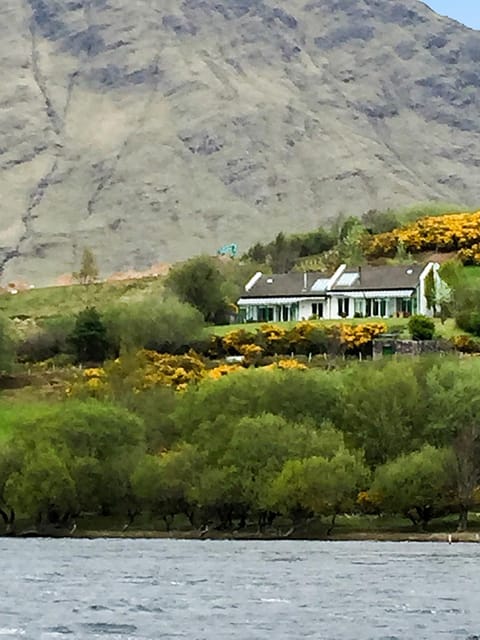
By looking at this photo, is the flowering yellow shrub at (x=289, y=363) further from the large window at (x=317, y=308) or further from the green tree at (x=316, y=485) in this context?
the green tree at (x=316, y=485)

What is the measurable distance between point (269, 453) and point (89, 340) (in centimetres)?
5578

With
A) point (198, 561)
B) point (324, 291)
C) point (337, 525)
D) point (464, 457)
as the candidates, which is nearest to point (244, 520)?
point (337, 525)

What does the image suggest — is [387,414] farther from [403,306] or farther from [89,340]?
[403,306]

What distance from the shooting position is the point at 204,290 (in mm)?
169375

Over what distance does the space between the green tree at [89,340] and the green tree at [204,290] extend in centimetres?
1480

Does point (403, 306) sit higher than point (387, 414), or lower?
higher

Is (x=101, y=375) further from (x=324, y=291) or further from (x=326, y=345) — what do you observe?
(x=324, y=291)

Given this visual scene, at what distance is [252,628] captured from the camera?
5188cm

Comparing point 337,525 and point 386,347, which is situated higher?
point 386,347

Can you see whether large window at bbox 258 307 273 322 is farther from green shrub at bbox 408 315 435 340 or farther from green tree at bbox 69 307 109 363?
green shrub at bbox 408 315 435 340

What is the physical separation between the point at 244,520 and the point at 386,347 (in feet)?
128

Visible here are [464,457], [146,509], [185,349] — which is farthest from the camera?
[185,349]

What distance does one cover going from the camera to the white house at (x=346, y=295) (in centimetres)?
16338

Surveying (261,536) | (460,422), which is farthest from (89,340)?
(460,422)
